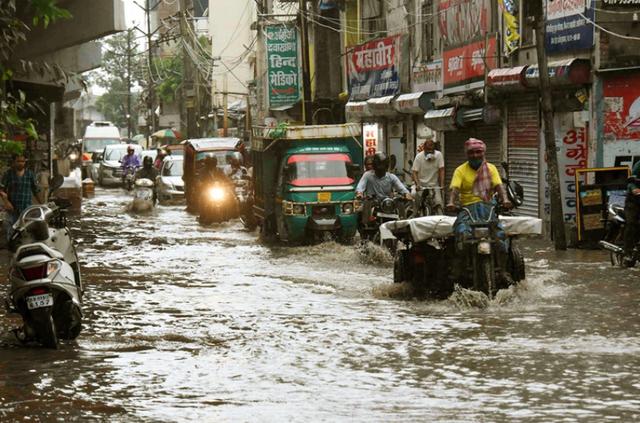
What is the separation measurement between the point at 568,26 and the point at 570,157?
251 centimetres

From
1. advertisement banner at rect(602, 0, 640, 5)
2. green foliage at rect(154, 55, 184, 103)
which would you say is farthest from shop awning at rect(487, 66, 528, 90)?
green foliage at rect(154, 55, 184, 103)

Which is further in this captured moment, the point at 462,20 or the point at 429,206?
the point at 462,20

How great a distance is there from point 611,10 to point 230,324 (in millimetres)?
12471

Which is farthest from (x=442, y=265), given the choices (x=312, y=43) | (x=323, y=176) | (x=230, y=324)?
(x=312, y=43)

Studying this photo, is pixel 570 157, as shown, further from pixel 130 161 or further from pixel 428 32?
pixel 130 161

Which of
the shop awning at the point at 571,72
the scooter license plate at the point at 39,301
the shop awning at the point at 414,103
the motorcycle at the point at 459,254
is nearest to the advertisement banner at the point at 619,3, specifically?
the shop awning at the point at 571,72

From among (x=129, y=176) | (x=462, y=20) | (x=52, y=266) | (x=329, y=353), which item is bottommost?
(x=329, y=353)

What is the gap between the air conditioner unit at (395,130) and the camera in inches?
1503

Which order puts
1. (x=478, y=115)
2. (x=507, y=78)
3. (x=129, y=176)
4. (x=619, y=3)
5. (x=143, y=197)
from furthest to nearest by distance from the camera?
(x=129, y=176) → (x=143, y=197) → (x=478, y=115) → (x=507, y=78) → (x=619, y=3)

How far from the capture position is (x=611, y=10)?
22734mm

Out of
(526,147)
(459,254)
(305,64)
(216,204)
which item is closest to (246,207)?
(216,204)

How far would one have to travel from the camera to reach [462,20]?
1240 inches

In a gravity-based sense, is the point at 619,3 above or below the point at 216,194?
above

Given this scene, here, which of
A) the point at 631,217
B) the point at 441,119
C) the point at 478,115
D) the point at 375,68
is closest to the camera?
the point at 631,217
